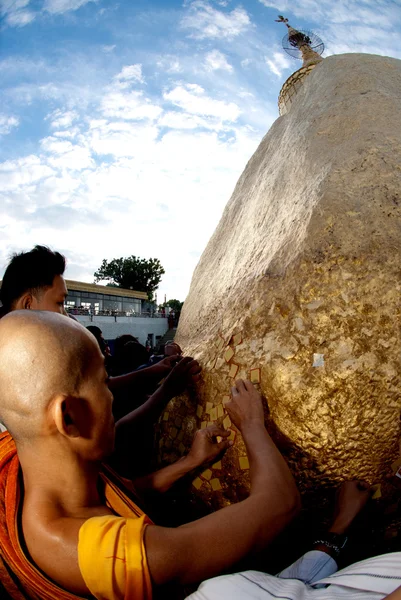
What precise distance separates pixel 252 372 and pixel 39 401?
28.5 inches

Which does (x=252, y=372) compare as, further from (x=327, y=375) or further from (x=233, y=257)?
(x=233, y=257)

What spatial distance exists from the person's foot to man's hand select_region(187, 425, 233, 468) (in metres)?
0.40

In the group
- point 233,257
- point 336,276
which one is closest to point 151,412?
point 336,276

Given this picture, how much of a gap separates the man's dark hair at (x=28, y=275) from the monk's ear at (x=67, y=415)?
876mm

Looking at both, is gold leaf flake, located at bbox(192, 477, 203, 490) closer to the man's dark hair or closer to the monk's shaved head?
the monk's shaved head

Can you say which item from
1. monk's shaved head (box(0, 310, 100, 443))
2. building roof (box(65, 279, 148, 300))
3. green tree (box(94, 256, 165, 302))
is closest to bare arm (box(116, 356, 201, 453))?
monk's shaved head (box(0, 310, 100, 443))

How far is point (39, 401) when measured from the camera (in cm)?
92

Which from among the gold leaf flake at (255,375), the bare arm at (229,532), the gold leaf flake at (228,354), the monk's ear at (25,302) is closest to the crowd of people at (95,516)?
the bare arm at (229,532)

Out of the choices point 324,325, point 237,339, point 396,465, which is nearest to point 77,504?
point 237,339

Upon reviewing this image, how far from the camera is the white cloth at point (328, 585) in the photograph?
0.76 meters

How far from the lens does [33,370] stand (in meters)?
0.92

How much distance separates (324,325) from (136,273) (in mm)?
35634

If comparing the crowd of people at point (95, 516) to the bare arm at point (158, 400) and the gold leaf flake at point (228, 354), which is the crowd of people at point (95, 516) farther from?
the bare arm at point (158, 400)

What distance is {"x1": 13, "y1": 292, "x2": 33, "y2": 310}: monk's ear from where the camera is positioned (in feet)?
5.37
